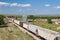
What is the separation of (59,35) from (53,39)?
0.41 metres

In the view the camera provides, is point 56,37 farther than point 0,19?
No

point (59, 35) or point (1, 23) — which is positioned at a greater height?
point (59, 35)

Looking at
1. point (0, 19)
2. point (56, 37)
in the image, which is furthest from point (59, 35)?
point (0, 19)

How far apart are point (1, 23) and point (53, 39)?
22251mm

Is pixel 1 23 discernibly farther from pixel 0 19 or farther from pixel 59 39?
pixel 59 39

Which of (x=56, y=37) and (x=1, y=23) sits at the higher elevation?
(x=56, y=37)

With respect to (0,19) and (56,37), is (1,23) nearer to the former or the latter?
(0,19)

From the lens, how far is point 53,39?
805 centimetres

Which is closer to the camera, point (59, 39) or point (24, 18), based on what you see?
point (59, 39)

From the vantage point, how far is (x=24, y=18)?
2959 cm

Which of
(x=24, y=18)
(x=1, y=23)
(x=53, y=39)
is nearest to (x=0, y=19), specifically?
(x=1, y=23)

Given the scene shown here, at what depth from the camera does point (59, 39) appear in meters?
7.83

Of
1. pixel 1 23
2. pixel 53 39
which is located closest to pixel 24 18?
pixel 1 23

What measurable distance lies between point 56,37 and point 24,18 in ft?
71.8
